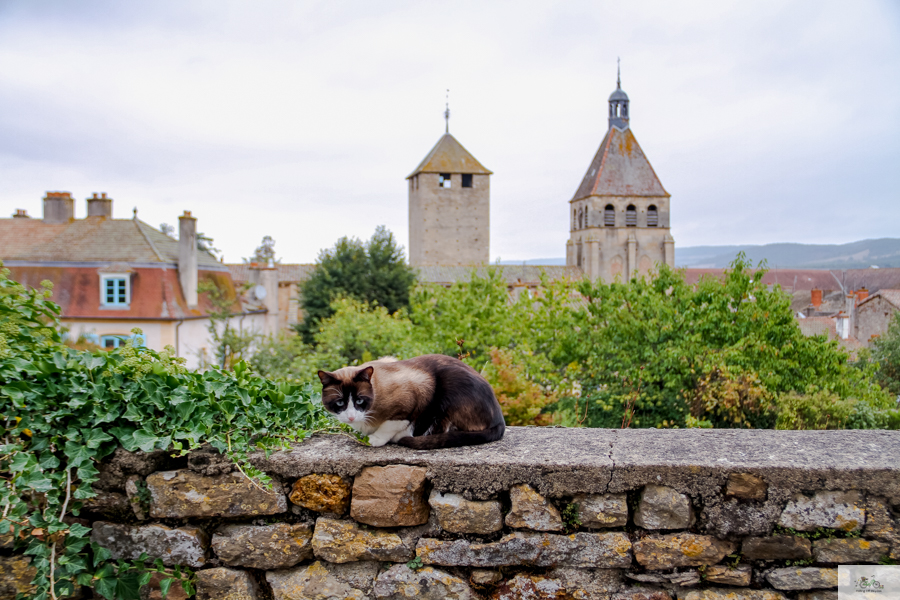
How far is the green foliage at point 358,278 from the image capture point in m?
21.4

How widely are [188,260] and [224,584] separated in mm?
20370

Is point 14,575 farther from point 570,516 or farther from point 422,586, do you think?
point 570,516

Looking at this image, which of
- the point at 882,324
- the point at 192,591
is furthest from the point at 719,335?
the point at 882,324

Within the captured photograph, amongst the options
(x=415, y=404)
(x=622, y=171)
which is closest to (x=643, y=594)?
(x=415, y=404)

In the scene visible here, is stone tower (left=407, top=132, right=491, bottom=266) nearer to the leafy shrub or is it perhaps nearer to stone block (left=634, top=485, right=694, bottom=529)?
the leafy shrub

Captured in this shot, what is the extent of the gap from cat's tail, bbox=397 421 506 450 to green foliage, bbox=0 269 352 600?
443mm

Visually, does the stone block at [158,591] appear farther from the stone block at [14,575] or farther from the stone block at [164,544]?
the stone block at [14,575]

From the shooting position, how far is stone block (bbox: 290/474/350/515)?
2.24m

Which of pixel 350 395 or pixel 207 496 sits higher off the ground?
pixel 350 395

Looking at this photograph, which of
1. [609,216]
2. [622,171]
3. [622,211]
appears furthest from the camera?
[622,171]

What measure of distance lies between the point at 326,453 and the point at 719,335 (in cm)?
613

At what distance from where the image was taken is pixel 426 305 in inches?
521

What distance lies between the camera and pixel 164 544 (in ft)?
7.39

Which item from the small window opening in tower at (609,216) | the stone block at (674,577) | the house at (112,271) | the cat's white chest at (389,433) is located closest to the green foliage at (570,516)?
the stone block at (674,577)
